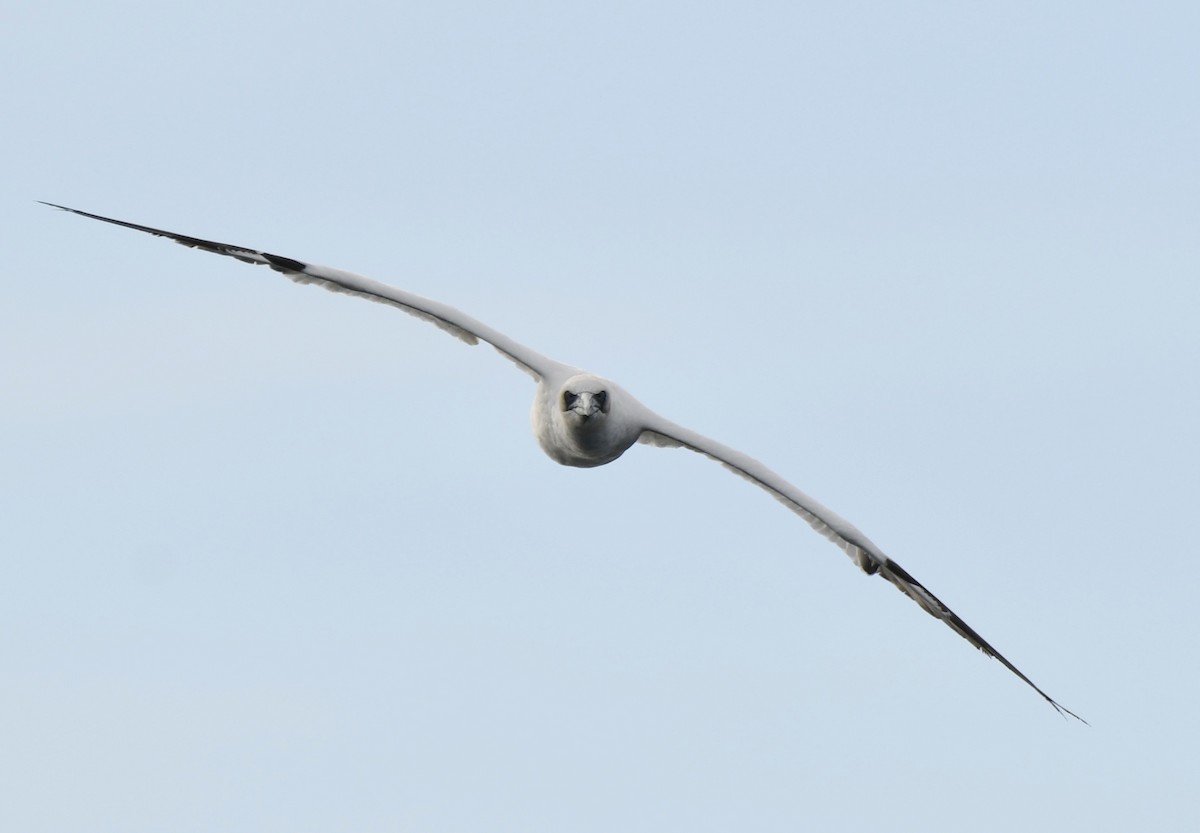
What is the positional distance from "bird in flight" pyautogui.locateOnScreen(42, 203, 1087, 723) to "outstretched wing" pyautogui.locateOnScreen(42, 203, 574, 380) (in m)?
0.01

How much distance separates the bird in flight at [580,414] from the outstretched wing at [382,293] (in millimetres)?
13

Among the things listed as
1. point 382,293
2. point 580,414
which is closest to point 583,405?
point 580,414

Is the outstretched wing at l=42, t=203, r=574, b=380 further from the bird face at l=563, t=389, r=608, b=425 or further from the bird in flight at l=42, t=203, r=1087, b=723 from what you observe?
the bird face at l=563, t=389, r=608, b=425

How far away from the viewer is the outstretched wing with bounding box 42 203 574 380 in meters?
25.4

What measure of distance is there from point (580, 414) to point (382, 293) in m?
3.07

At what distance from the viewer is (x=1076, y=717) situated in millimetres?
25531

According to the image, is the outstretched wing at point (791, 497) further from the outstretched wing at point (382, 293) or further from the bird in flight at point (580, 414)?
the outstretched wing at point (382, 293)

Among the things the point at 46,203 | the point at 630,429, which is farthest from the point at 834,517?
the point at 46,203

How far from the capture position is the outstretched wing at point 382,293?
2541 cm

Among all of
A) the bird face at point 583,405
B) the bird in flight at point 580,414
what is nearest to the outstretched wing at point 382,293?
the bird in flight at point 580,414

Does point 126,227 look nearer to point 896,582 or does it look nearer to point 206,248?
point 206,248

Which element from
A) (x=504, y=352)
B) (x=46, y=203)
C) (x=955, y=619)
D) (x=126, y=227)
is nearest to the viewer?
(x=46, y=203)

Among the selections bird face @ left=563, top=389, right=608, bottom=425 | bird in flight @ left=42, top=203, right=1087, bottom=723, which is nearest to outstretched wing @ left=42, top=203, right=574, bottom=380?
bird in flight @ left=42, top=203, right=1087, bottom=723

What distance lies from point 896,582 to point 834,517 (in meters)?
1.89
